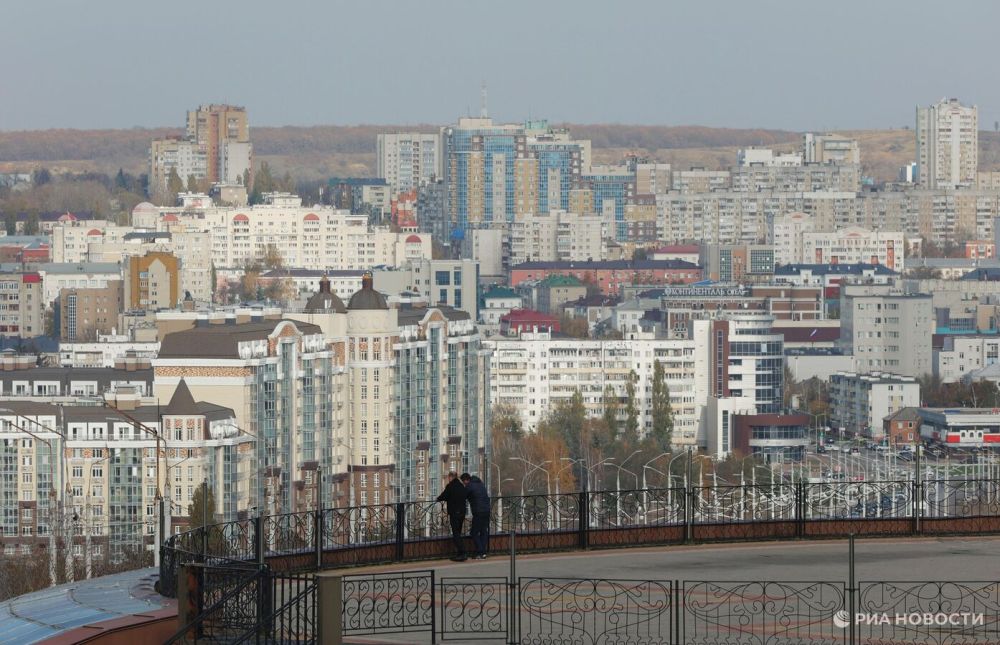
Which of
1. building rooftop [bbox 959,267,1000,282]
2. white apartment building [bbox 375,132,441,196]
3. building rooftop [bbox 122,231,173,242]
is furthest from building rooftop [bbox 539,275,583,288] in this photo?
white apartment building [bbox 375,132,441,196]

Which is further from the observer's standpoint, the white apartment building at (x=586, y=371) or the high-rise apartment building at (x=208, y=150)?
the high-rise apartment building at (x=208, y=150)

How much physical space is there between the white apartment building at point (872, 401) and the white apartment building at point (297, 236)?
39927mm

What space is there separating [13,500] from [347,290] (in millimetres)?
51220

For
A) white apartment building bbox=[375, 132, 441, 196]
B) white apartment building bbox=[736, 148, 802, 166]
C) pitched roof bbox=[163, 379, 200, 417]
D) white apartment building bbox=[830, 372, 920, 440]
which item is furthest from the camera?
white apartment building bbox=[375, 132, 441, 196]

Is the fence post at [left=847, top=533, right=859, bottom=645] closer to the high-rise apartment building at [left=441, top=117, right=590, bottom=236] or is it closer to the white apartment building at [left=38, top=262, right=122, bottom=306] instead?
the white apartment building at [left=38, top=262, right=122, bottom=306]

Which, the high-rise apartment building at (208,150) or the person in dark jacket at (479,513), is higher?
the high-rise apartment building at (208,150)

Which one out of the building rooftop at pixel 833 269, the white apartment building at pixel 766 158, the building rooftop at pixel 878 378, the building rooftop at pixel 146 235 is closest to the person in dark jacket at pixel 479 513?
the building rooftop at pixel 878 378

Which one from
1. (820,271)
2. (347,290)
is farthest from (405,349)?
(820,271)

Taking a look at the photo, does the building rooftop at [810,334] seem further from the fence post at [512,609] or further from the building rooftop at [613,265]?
the fence post at [512,609]

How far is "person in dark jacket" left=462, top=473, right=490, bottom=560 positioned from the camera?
37.3 ft

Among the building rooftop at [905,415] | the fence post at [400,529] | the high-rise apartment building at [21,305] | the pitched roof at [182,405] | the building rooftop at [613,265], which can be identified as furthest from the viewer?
the building rooftop at [613,265]

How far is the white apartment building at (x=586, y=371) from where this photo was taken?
53031 millimetres

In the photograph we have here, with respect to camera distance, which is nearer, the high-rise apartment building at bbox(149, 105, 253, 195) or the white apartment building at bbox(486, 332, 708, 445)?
the white apartment building at bbox(486, 332, 708, 445)

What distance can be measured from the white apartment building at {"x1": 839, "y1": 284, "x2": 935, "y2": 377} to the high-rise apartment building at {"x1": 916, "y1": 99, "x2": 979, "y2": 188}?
65611mm
